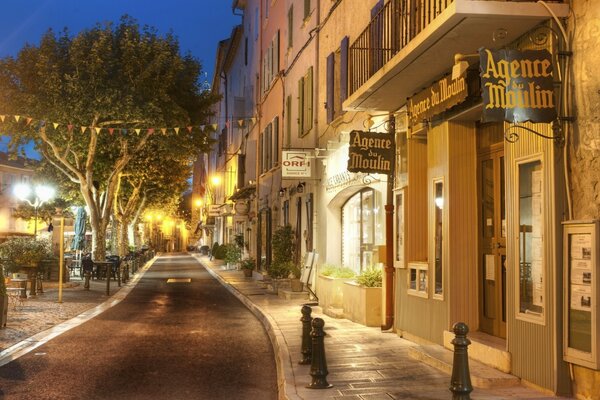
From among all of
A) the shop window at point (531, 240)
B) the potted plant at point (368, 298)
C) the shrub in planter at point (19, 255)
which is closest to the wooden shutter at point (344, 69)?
the potted plant at point (368, 298)

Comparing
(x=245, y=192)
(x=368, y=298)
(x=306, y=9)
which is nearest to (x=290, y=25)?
(x=306, y=9)

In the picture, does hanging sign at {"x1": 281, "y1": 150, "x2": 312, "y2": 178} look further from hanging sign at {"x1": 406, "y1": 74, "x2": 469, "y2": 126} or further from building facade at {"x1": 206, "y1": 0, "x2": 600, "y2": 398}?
Result: hanging sign at {"x1": 406, "y1": 74, "x2": 469, "y2": 126}

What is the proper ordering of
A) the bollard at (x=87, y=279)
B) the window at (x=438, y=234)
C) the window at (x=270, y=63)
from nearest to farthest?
the window at (x=438, y=234) → the bollard at (x=87, y=279) → the window at (x=270, y=63)

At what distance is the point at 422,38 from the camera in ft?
26.2

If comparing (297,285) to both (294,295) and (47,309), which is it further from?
(47,309)

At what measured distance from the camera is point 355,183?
1435 cm

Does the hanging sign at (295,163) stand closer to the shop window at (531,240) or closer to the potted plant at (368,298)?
the potted plant at (368,298)

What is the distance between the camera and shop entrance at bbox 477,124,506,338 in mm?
9000

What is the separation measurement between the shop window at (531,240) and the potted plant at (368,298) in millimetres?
5229

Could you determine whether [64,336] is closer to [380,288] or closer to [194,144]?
[380,288]

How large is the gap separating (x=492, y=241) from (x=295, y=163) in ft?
31.3

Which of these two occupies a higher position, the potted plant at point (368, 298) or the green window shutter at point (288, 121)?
the green window shutter at point (288, 121)

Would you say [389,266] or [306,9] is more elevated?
[306,9]

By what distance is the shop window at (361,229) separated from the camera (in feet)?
46.7
